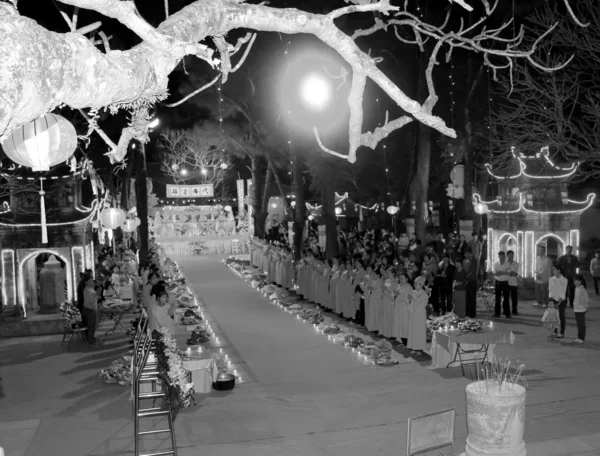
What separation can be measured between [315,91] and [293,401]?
5.41 m

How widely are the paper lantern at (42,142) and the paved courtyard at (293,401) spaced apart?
11.7 ft

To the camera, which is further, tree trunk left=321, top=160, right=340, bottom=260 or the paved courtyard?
tree trunk left=321, top=160, right=340, bottom=260

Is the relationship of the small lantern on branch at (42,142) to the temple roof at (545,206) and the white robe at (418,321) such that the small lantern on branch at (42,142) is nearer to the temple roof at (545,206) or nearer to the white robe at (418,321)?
the white robe at (418,321)

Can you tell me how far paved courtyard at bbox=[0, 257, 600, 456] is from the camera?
300 inches

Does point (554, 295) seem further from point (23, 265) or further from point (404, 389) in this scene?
point (23, 265)

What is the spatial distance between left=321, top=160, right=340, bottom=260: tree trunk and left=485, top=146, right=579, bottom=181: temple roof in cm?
589

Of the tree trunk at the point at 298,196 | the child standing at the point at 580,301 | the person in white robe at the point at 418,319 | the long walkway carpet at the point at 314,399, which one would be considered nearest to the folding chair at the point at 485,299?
the child standing at the point at 580,301

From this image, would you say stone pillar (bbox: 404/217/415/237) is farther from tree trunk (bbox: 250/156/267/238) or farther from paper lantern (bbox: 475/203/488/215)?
tree trunk (bbox: 250/156/267/238)

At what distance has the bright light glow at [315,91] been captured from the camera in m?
5.30

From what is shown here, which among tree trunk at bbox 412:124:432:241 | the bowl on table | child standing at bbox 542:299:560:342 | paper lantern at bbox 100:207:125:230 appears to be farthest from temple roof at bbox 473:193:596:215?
the bowl on table

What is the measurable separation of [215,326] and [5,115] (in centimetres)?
1277

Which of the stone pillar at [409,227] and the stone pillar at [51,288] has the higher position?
the stone pillar at [409,227]

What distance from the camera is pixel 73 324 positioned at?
13633mm

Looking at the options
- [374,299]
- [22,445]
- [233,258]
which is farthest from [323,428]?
Answer: [233,258]
